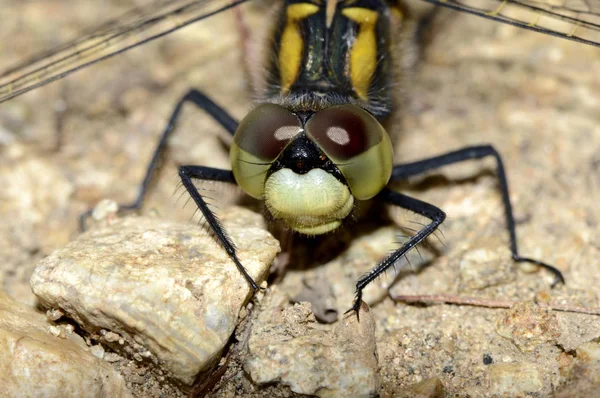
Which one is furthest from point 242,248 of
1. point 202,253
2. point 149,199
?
point 149,199

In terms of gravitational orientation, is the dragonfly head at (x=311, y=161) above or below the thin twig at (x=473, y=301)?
above

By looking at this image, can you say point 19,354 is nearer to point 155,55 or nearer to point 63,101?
point 63,101

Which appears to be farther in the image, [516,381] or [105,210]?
[105,210]

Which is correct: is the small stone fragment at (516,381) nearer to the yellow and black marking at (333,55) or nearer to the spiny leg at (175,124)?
the yellow and black marking at (333,55)

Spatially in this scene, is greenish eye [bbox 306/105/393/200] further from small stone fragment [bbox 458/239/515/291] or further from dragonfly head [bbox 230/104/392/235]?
small stone fragment [bbox 458/239/515/291]

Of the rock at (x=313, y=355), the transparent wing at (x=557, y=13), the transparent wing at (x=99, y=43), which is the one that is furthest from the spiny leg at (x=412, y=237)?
the transparent wing at (x=99, y=43)

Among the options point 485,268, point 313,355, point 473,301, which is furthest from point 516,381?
point 313,355

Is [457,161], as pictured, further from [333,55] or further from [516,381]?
[516,381]

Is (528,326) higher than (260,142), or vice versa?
(260,142)
